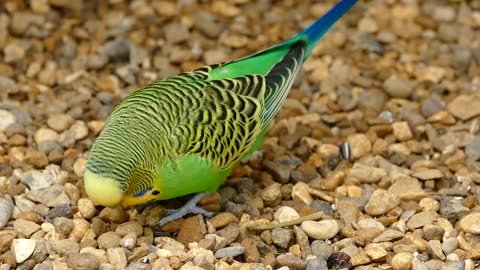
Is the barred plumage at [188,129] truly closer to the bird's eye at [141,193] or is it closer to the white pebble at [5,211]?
the bird's eye at [141,193]

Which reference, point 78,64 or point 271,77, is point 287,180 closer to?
point 271,77

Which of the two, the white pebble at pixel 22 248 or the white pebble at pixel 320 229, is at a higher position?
the white pebble at pixel 22 248

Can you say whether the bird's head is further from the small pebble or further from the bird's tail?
the bird's tail

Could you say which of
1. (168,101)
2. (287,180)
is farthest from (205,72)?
(287,180)

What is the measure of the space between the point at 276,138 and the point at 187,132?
1.14 m

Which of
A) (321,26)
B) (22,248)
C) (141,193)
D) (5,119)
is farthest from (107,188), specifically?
(321,26)

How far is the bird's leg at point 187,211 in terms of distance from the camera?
15.5ft

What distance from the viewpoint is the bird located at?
425cm

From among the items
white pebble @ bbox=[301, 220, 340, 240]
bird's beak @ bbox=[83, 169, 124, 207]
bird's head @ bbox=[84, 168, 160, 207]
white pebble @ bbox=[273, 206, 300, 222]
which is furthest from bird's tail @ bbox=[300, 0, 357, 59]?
bird's beak @ bbox=[83, 169, 124, 207]

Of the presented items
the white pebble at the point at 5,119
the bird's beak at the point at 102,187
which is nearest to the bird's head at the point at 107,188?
the bird's beak at the point at 102,187

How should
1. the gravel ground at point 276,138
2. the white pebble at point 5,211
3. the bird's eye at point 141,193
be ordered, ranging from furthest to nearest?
the white pebble at point 5,211, the gravel ground at point 276,138, the bird's eye at point 141,193

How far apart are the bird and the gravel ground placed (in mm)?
293

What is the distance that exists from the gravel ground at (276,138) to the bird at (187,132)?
0.96ft

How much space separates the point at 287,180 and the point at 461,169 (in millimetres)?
1054
